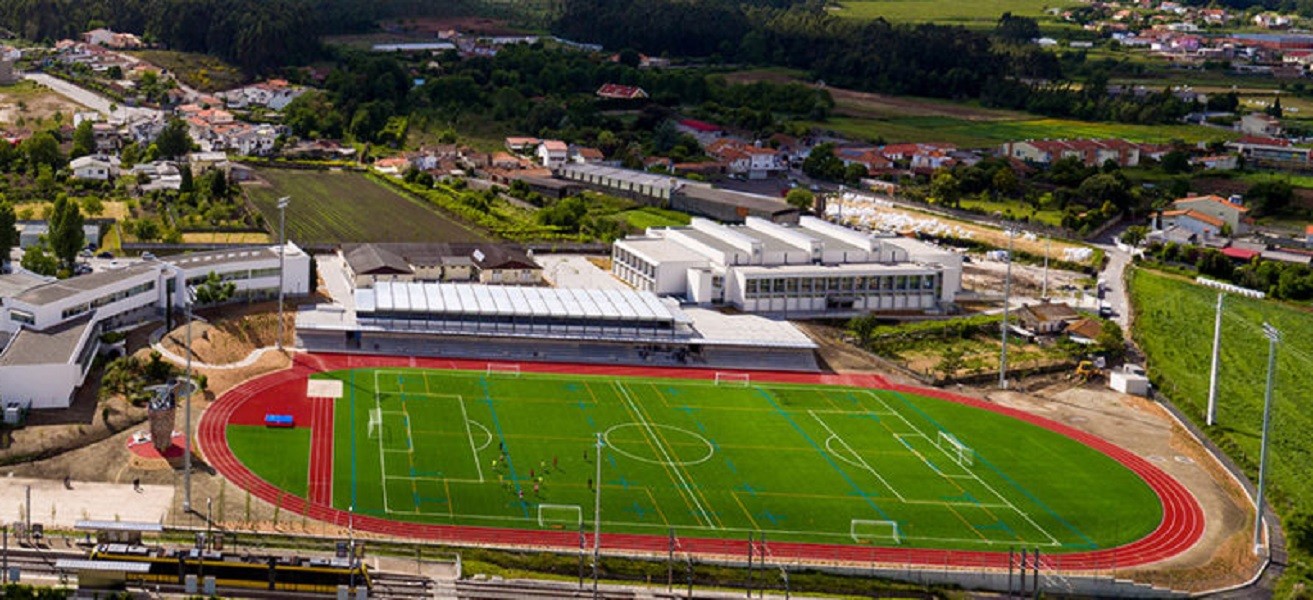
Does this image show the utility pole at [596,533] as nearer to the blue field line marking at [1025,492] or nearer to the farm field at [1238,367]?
the blue field line marking at [1025,492]

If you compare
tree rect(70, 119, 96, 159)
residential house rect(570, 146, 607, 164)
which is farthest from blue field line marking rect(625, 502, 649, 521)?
residential house rect(570, 146, 607, 164)

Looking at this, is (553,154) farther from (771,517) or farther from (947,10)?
(947,10)

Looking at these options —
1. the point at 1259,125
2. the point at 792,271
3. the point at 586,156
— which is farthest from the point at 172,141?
the point at 1259,125

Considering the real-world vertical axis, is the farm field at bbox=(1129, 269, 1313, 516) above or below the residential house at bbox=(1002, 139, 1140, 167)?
below

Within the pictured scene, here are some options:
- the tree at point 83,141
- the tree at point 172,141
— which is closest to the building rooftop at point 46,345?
the tree at point 83,141

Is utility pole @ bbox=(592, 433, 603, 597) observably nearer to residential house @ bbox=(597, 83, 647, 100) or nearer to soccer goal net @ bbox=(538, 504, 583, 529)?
soccer goal net @ bbox=(538, 504, 583, 529)

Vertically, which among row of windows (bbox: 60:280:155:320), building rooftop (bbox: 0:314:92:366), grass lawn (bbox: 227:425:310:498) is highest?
row of windows (bbox: 60:280:155:320)
